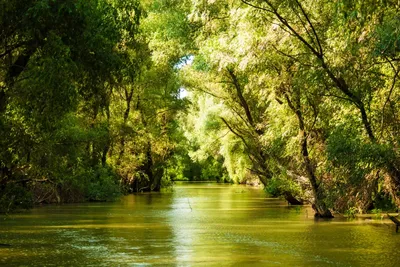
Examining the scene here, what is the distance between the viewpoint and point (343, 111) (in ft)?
58.1

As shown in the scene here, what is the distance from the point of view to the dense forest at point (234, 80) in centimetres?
1100

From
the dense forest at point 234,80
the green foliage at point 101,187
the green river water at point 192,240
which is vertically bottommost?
the green river water at point 192,240

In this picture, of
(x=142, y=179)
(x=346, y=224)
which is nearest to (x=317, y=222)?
(x=346, y=224)

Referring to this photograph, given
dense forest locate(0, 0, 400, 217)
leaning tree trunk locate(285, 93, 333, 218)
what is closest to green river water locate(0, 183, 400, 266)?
leaning tree trunk locate(285, 93, 333, 218)

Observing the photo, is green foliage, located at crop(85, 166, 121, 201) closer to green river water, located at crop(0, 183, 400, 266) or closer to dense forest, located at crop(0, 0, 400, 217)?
dense forest, located at crop(0, 0, 400, 217)

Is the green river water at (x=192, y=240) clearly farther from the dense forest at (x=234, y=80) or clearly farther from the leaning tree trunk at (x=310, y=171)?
the dense forest at (x=234, y=80)

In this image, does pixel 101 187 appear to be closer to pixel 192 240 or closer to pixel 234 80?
pixel 234 80

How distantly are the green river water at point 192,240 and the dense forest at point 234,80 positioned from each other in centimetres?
108

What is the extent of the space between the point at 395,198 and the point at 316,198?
6.80 meters

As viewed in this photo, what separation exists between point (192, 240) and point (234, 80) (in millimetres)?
13632

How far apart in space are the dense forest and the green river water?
1.08 meters

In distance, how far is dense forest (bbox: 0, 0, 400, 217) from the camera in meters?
11.0

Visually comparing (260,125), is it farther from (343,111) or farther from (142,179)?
(142,179)

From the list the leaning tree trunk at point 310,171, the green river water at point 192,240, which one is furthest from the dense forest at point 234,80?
the green river water at point 192,240
